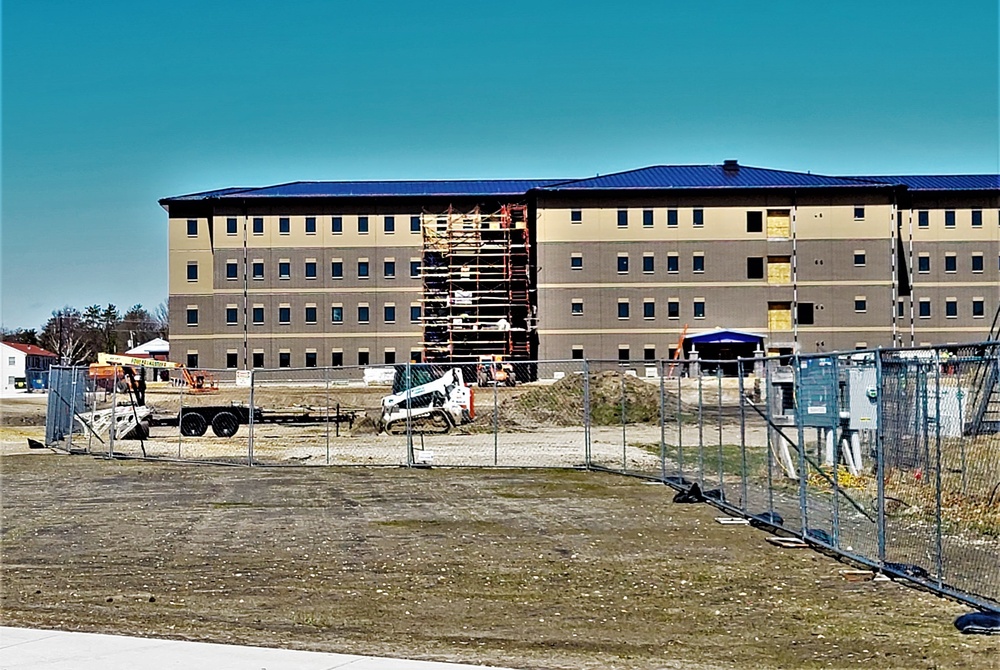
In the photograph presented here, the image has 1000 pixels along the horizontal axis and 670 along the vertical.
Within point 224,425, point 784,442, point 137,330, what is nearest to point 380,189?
point 224,425

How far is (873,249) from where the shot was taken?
8294 centimetres

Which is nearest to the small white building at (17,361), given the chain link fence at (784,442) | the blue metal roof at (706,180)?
the blue metal roof at (706,180)

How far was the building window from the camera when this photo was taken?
273ft

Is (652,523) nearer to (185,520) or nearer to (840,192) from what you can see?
(185,520)

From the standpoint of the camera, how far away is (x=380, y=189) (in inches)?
3511

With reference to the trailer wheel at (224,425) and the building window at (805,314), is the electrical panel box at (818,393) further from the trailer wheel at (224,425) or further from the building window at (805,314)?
the building window at (805,314)

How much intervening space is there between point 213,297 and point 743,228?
38.1 metres

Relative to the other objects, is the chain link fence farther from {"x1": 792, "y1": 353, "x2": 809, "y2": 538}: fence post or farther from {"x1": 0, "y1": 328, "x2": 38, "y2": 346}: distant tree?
{"x1": 0, "y1": 328, "x2": 38, "y2": 346}: distant tree

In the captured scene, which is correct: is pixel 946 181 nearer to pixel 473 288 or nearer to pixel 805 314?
pixel 805 314

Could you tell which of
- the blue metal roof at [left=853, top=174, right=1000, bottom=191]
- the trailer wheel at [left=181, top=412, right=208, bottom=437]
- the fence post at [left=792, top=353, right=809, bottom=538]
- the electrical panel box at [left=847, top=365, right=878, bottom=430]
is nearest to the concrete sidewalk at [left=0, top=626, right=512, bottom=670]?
the electrical panel box at [left=847, top=365, right=878, bottom=430]

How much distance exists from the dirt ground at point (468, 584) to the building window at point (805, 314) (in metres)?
64.8

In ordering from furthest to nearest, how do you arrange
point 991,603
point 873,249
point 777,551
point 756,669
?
point 873,249 → point 777,551 → point 991,603 → point 756,669

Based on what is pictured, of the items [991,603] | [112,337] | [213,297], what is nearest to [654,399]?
[991,603]

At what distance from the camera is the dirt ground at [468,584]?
964 centimetres
